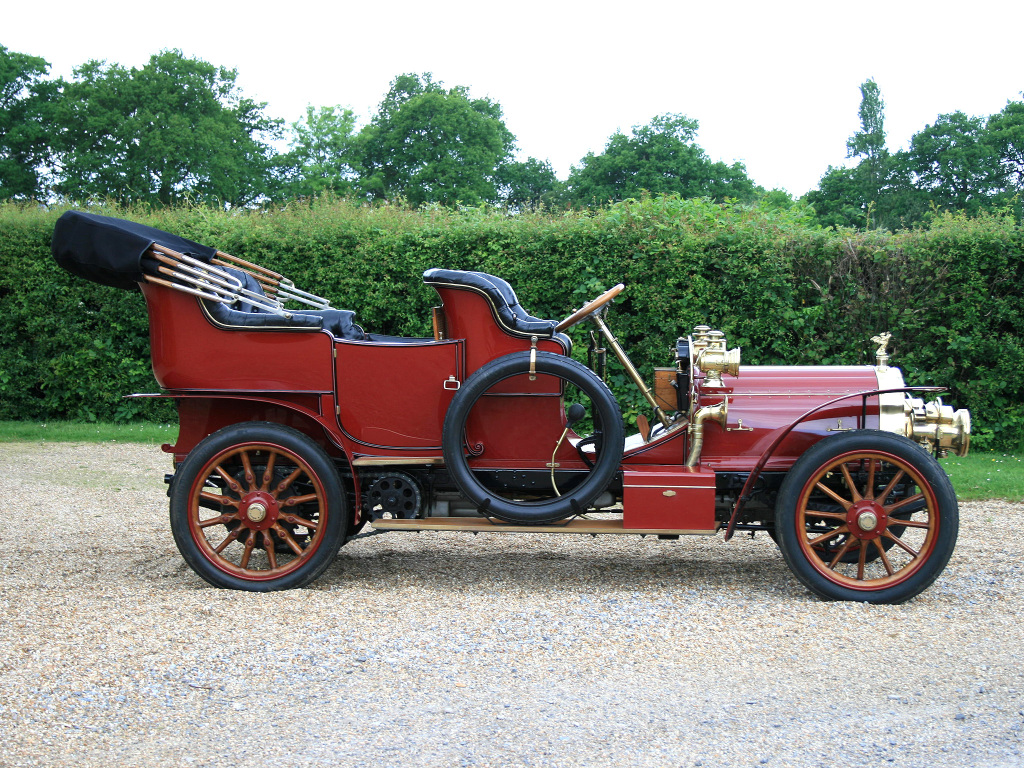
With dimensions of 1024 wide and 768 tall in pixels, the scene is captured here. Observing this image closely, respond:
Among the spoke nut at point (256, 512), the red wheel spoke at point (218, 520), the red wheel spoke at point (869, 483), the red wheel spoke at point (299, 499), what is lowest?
the red wheel spoke at point (218, 520)

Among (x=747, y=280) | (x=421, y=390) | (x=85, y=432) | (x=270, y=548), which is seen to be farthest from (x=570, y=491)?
(x=85, y=432)

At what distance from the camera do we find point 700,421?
4.40 metres

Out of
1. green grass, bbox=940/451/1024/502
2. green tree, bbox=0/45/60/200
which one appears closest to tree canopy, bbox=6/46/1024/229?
green tree, bbox=0/45/60/200

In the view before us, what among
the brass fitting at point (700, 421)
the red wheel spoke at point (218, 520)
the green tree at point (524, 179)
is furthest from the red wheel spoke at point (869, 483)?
the green tree at point (524, 179)

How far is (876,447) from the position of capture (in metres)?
4.16

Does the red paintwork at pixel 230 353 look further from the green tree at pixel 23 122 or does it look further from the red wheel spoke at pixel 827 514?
the green tree at pixel 23 122

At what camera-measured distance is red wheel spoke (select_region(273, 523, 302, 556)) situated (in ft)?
14.7

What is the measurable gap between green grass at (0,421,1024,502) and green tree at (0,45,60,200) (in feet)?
71.1

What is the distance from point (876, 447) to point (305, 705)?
2.80m

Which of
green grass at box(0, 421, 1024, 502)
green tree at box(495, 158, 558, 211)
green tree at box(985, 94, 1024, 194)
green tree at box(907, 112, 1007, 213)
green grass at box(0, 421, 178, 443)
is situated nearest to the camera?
green grass at box(0, 421, 1024, 502)

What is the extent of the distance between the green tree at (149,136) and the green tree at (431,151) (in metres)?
6.15

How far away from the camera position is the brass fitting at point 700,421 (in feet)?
14.4

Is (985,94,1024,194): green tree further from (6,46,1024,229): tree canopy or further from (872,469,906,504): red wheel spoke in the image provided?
(872,469,906,504): red wheel spoke

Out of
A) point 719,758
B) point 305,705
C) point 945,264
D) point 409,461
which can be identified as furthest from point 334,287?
point 719,758
